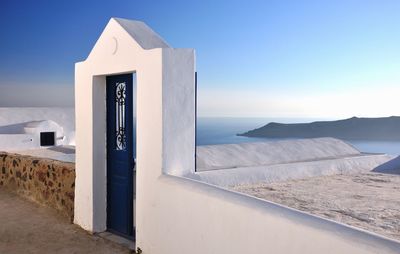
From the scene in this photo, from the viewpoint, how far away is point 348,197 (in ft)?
28.2

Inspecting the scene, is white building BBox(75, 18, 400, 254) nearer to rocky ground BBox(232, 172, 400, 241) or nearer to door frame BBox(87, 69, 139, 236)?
door frame BBox(87, 69, 139, 236)

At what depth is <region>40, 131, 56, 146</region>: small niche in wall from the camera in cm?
1889

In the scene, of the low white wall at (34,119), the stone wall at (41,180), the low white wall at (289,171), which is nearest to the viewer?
the stone wall at (41,180)

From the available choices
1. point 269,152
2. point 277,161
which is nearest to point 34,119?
point 269,152

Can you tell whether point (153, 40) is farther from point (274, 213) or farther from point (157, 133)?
point (274, 213)

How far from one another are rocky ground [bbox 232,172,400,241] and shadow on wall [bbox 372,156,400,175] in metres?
1.05

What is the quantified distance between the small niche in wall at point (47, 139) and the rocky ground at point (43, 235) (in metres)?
11.7

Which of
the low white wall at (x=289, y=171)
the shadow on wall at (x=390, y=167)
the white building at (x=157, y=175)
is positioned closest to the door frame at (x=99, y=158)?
the white building at (x=157, y=175)

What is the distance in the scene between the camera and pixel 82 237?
5887 mm

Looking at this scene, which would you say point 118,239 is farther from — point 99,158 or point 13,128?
point 13,128

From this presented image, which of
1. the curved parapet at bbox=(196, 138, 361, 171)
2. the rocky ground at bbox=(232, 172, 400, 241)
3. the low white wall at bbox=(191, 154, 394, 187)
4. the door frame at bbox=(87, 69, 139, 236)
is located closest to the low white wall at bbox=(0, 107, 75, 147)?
the curved parapet at bbox=(196, 138, 361, 171)

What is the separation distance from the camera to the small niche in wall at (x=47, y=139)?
18.9 meters

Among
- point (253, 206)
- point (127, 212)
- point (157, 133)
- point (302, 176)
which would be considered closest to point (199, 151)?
point (302, 176)

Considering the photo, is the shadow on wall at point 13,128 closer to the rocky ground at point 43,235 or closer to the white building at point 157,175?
the rocky ground at point 43,235
